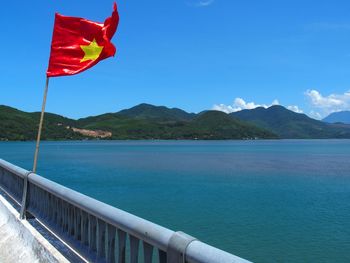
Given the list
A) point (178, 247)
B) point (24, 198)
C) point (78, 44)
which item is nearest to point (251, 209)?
point (24, 198)

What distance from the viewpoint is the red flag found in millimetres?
6895

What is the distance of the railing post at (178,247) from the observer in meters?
3.05

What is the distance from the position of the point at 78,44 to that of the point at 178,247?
500cm

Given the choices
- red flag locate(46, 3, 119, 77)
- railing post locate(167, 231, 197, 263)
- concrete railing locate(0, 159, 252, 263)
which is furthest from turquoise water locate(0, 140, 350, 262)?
railing post locate(167, 231, 197, 263)

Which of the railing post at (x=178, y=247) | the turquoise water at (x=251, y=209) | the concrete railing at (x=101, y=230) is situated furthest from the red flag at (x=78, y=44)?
the turquoise water at (x=251, y=209)

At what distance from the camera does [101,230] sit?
4711 millimetres

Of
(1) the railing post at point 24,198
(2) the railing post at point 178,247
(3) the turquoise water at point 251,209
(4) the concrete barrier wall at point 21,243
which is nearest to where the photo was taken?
(2) the railing post at point 178,247

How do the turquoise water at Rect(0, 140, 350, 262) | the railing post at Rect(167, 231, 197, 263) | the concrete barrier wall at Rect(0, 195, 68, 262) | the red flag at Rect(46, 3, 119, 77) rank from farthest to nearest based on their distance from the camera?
the turquoise water at Rect(0, 140, 350, 262) < the red flag at Rect(46, 3, 119, 77) < the concrete barrier wall at Rect(0, 195, 68, 262) < the railing post at Rect(167, 231, 197, 263)

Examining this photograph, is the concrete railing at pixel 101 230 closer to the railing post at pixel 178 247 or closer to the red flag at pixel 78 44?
the railing post at pixel 178 247

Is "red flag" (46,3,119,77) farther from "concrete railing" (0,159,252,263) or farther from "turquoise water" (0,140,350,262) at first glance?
Answer: "turquoise water" (0,140,350,262)

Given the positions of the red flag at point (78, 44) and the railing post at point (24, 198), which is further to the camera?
the railing post at point (24, 198)

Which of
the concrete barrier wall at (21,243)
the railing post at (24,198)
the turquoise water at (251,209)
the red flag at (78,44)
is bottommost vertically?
the turquoise water at (251,209)

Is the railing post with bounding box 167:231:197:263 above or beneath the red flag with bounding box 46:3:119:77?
beneath

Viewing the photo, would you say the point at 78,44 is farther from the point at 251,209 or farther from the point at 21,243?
the point at 251,209
